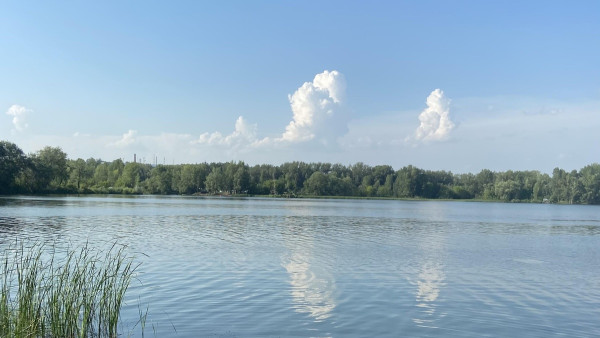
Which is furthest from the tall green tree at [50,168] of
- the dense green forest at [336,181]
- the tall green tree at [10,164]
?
the dense green forest at [336,181]

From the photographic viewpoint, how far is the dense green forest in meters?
155

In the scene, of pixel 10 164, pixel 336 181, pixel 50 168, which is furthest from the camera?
pixel 336 181

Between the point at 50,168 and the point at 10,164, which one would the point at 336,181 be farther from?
the point at 10,164

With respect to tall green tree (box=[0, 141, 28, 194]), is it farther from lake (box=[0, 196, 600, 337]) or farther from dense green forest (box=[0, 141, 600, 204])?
lake (box=[0, 196, 600, 337])

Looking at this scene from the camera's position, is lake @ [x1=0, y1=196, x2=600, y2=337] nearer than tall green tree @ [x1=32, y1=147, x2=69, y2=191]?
Yes

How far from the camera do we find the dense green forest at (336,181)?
155m

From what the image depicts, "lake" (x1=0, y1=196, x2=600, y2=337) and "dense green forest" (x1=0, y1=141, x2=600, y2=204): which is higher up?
"dense green forest" (x1=0, y1=141, x2=600, y2=204)

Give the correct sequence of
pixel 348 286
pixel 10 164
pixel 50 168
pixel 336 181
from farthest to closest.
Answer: pixel 336 181, pixel 50 168, pixel 10 164, pixel 348 286

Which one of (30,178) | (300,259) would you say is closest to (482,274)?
(300,259)

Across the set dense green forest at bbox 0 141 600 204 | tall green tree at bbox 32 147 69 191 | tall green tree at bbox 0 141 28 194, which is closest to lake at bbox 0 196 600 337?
tall green tree at bbox 0 141 28 194

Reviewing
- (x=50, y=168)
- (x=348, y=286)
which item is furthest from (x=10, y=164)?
(x=348, y=286)

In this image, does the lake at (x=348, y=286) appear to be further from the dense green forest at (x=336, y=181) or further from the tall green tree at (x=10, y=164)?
the dense green forest at (x=336, y=181)

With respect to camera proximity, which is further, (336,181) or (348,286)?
(336,181)

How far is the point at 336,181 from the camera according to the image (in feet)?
575
